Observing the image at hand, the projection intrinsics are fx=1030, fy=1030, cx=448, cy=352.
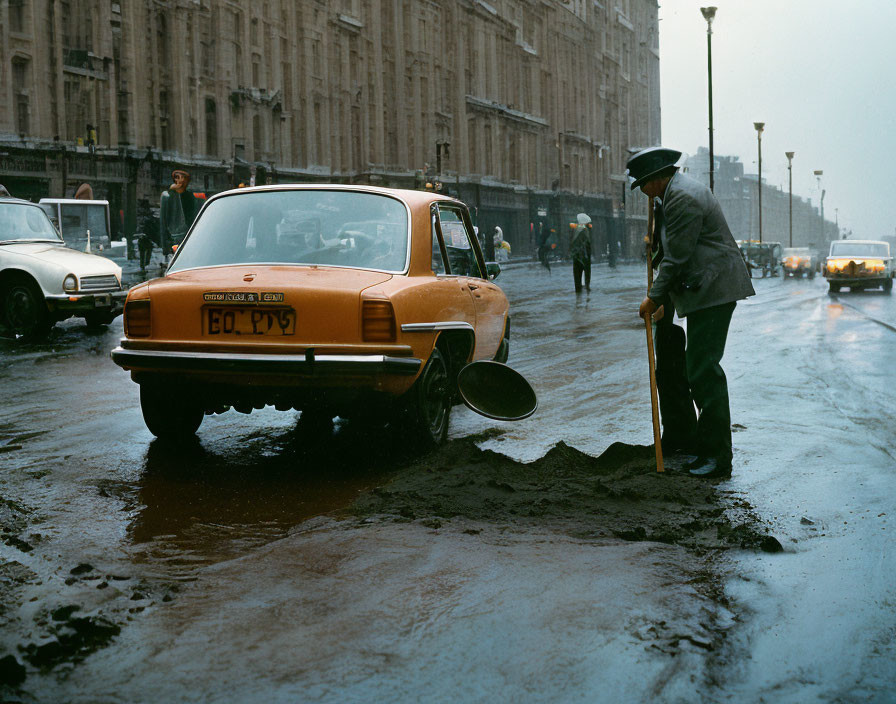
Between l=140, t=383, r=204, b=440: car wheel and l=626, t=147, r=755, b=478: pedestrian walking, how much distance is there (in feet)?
9.26

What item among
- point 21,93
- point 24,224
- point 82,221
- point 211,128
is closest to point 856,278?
point 82,221

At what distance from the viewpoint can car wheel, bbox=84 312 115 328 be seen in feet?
48.3

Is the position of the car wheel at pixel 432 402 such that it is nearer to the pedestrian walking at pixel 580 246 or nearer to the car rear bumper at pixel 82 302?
the car rear bumper at pixel 82 302

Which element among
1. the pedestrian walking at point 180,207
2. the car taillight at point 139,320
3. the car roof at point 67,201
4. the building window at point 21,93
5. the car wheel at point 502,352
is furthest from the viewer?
the building window at point 21,93

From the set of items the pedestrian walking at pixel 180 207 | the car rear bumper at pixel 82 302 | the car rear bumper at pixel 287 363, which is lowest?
the car rear bumper at pixel 287 363

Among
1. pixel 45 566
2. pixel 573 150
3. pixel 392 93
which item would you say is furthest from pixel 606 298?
pixel 573 150

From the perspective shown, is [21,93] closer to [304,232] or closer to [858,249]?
[858,249]

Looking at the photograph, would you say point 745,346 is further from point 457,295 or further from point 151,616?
point 151,616

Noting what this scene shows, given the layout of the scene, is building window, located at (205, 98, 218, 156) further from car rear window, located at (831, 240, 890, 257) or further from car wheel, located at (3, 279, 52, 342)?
car wheel, located at (3, 279, 52, 342)

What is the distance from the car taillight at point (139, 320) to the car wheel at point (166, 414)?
14.3 inches

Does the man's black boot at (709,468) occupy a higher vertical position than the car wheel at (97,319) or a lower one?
lower

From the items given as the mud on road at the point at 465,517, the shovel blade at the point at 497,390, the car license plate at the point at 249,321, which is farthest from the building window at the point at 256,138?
the car license plate at the point at 249,321

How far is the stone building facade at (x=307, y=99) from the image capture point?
3195 cm

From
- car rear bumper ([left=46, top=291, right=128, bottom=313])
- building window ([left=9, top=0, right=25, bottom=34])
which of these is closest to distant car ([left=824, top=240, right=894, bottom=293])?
car rear bumper ([left=46, top=291, right=128, bottom=313])
